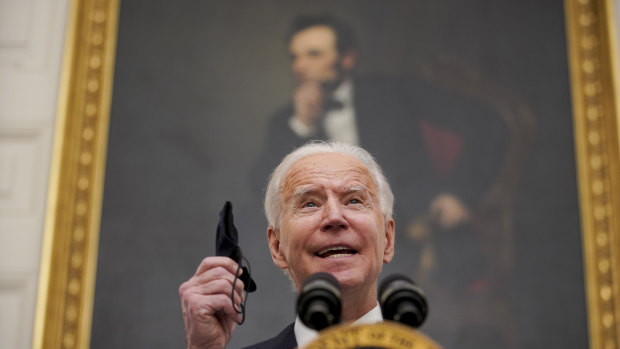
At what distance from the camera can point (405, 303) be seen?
45.7 inches

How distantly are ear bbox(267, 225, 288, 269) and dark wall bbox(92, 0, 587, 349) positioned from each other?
1.10m

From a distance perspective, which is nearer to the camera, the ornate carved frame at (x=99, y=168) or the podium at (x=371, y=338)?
the podium at (x=371, y=338)

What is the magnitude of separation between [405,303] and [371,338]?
0.42ft

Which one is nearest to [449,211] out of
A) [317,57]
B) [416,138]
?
[416,138]

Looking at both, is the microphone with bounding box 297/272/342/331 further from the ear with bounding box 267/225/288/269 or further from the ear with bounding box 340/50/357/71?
the ear with bounding box 340/50/357/71

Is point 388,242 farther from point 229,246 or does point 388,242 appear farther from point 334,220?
point 229,246

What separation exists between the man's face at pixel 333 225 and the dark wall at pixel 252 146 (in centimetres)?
124

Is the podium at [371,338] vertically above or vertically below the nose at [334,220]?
below

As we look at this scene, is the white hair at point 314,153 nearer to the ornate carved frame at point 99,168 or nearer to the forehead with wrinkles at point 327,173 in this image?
the forehead with wrinkles at point 327,173

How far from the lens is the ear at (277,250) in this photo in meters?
1.91

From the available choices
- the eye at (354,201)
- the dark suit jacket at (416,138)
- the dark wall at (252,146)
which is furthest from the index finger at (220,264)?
the dark suit jacket at (416,138)

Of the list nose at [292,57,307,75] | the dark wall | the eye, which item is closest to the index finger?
the eye

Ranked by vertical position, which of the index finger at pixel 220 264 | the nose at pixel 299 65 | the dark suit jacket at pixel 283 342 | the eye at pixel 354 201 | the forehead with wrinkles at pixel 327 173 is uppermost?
the nose at pixel 299 65

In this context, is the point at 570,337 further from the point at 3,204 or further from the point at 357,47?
the point at 3,204
